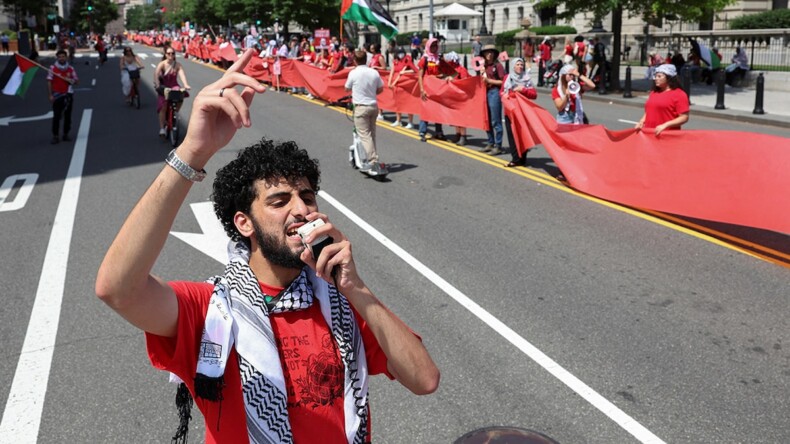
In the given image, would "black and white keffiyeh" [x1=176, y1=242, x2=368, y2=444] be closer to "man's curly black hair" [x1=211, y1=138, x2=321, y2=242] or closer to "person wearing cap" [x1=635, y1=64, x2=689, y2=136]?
"man's curly black hair" [x1=211, y1=138, x2=321, y2=242]

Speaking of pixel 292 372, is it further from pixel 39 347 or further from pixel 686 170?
pixel 686 170

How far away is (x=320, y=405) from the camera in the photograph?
2.38 meters

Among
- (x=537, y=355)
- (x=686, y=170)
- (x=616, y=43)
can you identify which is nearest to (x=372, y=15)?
(x=616, y=43)

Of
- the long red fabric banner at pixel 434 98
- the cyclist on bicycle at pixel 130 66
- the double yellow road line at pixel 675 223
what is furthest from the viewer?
the cyclist on bicycle at pixel 130 66

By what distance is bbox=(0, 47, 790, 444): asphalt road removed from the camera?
4.84 meters

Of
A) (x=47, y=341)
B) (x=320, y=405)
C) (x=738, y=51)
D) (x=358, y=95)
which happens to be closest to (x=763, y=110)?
(x=738, y=51)

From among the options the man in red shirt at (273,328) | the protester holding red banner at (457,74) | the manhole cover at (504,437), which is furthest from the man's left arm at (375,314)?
the protester holding red banner at (457,74)

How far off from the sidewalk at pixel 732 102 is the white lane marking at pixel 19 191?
16173 millimetres

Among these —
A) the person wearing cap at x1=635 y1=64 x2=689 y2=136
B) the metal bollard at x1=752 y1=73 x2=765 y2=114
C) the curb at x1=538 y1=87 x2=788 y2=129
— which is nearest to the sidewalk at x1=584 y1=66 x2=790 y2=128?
the curb at x1=538 y1=87 x2=788 y2=129

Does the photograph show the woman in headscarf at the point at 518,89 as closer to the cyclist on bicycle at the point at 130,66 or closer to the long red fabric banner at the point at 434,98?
the long red fabric banner at the point at 434,98

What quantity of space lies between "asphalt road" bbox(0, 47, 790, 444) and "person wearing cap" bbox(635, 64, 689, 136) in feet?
4.09

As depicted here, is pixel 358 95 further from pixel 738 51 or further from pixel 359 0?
pixel 738 51

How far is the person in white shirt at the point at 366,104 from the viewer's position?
12.1m

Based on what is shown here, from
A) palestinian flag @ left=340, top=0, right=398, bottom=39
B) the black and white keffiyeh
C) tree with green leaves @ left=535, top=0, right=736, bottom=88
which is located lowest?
the black and white keffiyeh
